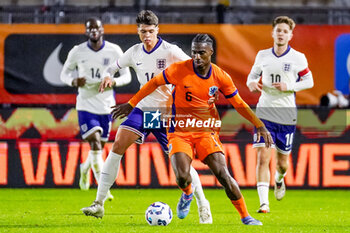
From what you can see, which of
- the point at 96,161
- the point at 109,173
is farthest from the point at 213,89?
the point at 96,161

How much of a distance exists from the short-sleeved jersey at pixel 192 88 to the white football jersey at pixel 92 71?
4.01 m

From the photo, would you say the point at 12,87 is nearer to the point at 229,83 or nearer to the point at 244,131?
the point at 244,131

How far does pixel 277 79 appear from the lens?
1123 centimetres

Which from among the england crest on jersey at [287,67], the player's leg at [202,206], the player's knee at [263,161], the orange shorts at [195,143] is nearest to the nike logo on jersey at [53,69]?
the england crest on jersey at [287,67]

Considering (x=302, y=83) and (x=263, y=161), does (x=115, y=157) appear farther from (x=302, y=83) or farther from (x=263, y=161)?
(x=302, y=83)

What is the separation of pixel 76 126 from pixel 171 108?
5.09 metres

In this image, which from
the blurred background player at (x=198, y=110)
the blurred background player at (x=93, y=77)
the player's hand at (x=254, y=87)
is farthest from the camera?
the blurred background player at (x=93, y=77)

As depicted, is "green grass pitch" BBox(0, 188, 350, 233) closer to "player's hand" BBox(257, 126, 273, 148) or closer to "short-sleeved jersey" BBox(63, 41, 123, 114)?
"player's hand" BBox(257, 126, 273, 148)

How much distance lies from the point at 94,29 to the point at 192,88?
4.25 meters

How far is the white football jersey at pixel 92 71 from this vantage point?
12789 mm

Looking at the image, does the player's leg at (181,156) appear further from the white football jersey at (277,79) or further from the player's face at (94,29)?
the player's face at (94,29)

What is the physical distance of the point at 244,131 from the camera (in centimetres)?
1430

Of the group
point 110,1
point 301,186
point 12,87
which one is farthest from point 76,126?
point 110,1

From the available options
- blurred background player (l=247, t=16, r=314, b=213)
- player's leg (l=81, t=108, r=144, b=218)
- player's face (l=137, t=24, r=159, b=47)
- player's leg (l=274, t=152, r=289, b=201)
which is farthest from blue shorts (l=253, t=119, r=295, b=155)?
player's leg (l=81, t=108, r=144, b=218)
